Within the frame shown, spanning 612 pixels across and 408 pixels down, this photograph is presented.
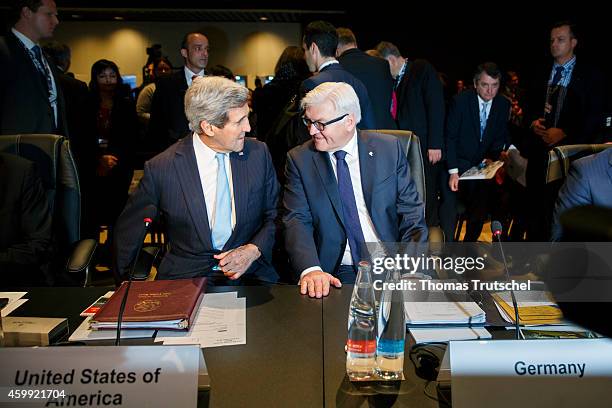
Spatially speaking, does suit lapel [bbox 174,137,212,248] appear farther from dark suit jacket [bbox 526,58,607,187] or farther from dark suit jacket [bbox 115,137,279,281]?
dark suit jacket [bbox 526,58,607,187]

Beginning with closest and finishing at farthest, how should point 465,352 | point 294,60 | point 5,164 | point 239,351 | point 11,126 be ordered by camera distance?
point 465,352 < point 239,351 < point 5,164 < point 11,126 < point 294,60

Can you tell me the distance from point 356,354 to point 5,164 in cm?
162

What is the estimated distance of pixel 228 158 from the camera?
2219 mm

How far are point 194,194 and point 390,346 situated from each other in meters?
1.13

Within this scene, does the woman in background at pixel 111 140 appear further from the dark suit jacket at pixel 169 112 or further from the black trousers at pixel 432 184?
the black trousers at pixel 432 184

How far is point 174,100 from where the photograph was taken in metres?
3.90

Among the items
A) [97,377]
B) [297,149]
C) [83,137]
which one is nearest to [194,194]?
[297,149]

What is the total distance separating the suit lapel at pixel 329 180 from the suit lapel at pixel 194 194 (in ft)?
1.49

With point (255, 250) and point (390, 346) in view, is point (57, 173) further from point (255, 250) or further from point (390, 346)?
point (390, 346)

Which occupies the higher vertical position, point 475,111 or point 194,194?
point 475,111

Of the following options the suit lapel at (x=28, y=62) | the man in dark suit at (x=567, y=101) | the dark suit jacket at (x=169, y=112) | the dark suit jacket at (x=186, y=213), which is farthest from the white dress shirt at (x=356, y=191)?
the dark suit jacket at (x=169, y=112)

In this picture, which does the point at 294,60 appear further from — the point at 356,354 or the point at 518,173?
the point at 356,354

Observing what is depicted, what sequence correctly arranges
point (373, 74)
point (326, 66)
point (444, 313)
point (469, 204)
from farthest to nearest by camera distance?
point (469, 204) → point (373, 74) → point (326, 66) → point (444, 313)

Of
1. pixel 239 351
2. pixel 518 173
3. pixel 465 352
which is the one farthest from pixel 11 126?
pixel 518 173
